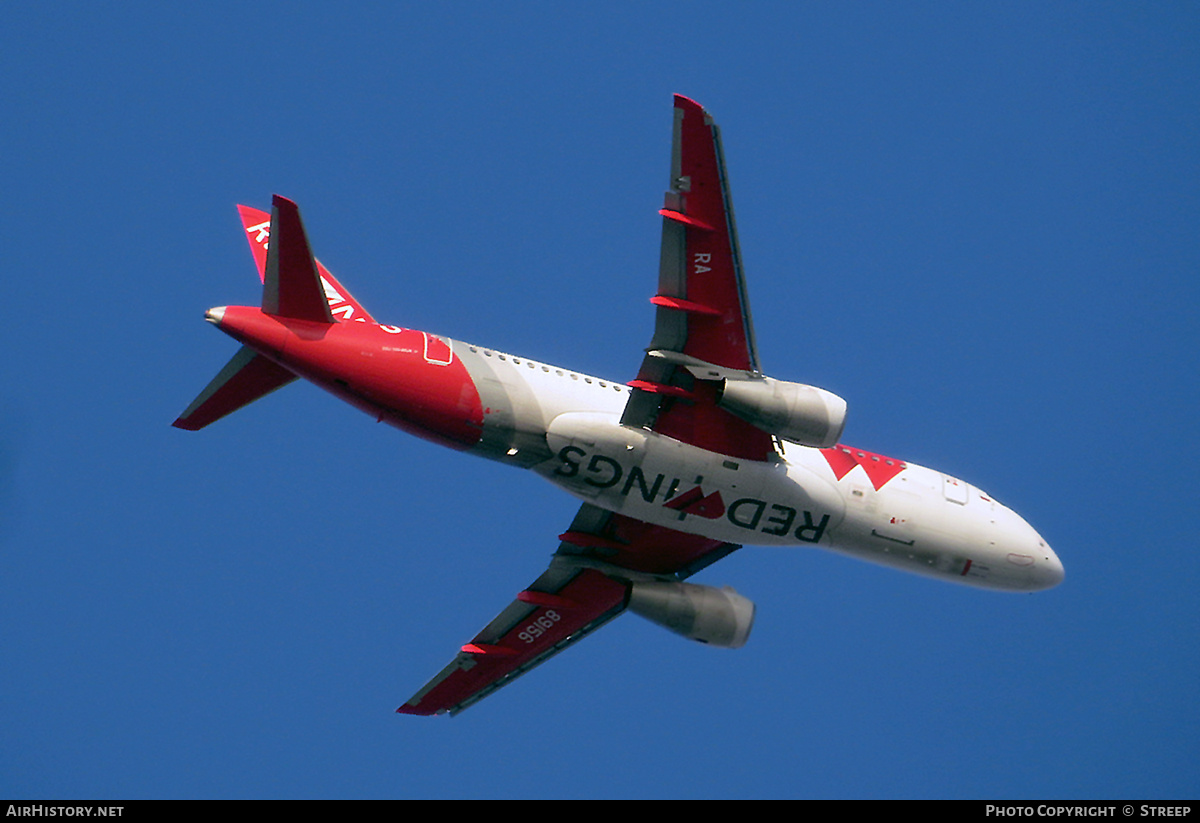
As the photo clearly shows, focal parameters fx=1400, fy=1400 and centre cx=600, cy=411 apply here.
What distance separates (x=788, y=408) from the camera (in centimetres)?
3378

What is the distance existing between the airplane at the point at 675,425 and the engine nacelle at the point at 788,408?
43 millimetres

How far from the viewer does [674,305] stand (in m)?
32.6

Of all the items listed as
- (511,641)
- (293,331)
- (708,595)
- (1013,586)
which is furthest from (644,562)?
(293,331)

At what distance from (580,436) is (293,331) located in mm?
7403

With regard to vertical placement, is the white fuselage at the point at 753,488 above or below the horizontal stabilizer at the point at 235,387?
above

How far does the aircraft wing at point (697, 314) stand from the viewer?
30906 millimetres

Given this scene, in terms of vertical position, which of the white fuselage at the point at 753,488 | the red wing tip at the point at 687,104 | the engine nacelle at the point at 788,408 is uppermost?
the red wing tip at the point at 687,104

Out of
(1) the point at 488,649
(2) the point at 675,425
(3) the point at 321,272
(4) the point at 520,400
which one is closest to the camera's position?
(4) the point at 520,400

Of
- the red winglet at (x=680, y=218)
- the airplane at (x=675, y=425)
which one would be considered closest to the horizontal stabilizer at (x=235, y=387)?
the airplane at (x=675, y=425)

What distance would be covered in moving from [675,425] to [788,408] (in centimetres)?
303

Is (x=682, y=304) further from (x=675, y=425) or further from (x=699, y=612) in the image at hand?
(x=699, y=612)

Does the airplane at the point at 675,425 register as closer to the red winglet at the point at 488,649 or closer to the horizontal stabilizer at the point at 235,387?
the horizontal stabilizer at the point at 235,387

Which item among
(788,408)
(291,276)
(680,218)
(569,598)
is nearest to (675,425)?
(788,408)

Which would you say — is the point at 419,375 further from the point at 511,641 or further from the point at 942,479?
the point at 942,479
